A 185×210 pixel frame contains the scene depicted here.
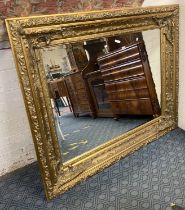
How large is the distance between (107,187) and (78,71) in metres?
0.87

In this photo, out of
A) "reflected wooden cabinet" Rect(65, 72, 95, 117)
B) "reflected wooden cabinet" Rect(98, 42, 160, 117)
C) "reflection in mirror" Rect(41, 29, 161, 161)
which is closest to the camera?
"reflection in mirror" Rect(41, 29, 161, 161)

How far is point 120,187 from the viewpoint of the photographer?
5.32 ft

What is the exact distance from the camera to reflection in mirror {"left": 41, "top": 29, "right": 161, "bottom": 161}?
5.37 feet

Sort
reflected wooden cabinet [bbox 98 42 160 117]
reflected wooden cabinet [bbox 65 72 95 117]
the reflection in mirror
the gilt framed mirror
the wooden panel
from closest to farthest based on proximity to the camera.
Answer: the gilt framed mirror, the reflection in mirror, reflected wooden cabinet [bbox 65 72 95 117], reflected wooden cabinet [bbox 98 42 160 117], the wooden panel

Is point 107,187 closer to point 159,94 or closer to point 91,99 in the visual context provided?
point 91,99

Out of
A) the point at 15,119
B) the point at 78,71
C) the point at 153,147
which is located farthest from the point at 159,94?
the point at 15,119

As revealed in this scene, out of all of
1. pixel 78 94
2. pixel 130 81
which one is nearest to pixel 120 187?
pixel 78 94

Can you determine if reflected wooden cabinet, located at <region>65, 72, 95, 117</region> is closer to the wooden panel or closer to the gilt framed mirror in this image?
the gilt framed mirror

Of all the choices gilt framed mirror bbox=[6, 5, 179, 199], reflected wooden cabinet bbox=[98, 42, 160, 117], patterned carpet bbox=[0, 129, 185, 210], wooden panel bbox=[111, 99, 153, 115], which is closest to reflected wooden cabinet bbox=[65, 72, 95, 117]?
gilt framed mirror bbox=[6, 5, 179, 199]

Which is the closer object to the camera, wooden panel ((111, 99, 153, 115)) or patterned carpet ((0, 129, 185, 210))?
patterned carpet ((0, 129, 185, 210))

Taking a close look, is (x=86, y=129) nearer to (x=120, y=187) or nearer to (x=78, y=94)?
(x=78, y=94)

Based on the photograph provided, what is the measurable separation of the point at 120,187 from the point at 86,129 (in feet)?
1.70

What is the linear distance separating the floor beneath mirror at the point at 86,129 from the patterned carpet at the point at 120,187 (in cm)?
23

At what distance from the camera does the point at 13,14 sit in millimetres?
1439
